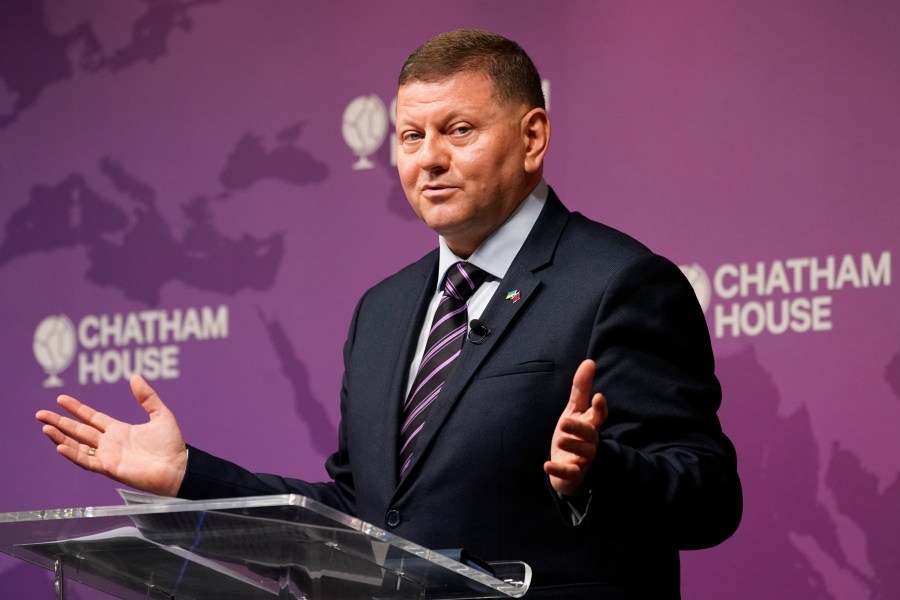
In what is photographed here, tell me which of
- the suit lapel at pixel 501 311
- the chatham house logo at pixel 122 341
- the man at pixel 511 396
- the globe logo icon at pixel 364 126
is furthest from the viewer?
the chatham house logo at pixel 122 341

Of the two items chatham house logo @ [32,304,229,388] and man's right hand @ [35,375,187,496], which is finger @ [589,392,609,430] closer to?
man's right hand @ [35,375,187,496]

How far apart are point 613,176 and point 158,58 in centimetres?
169

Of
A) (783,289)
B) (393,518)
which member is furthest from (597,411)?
(783,289)

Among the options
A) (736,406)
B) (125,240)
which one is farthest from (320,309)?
(736,406)

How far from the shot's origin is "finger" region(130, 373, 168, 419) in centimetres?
211

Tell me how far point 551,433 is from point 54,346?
8.81ft

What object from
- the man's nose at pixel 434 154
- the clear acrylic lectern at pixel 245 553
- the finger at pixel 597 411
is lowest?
the clear acrylic lectern at pixel 245 553

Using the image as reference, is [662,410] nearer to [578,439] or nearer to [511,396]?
[511,396]

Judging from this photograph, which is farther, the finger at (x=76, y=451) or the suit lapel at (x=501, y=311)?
the suit lapel at (x=501, y=311)

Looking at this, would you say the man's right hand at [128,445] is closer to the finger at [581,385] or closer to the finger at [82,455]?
the finger at [82,455]

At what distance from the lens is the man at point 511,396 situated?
2211mm

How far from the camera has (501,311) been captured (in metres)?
2.45

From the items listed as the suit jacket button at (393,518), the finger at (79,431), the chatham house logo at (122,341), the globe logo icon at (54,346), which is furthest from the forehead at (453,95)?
the globe logo icon at (54,346)

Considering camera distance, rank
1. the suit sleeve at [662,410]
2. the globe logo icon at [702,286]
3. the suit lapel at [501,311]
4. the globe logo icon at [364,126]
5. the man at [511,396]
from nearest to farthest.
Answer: the suit sleeve at [662,410] → the man at [511,396] → the suit lapel at [501,311] → the globe logo icon at [702,286] → the globe logo icon at [364,126]
